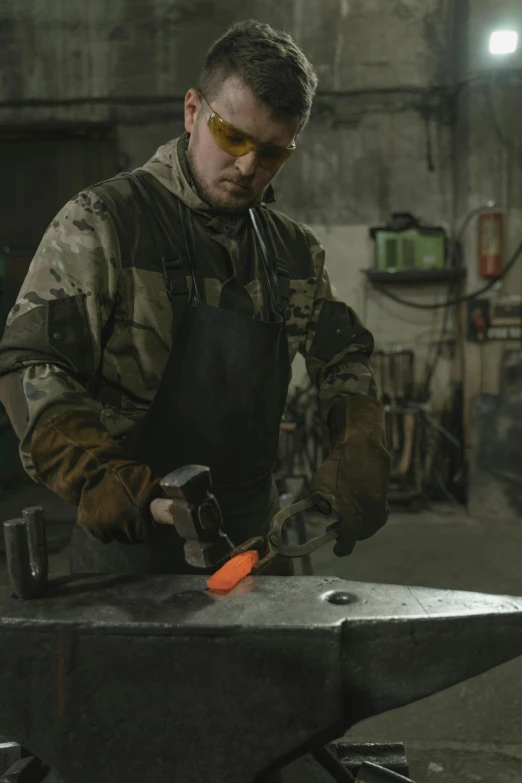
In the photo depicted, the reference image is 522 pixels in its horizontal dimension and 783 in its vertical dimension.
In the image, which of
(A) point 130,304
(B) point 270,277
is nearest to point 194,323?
(A) point 130,304

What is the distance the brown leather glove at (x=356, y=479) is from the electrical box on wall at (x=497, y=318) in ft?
12.3

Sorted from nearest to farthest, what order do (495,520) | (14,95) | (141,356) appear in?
(141,356) → (495,520) → (14,95)

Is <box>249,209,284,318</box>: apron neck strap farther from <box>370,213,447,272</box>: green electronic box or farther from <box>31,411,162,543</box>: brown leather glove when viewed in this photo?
<box>370,213,447,272</box>: green electronic box

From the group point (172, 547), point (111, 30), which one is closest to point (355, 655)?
point (172, 547)

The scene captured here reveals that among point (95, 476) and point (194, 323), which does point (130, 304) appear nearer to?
point (194, 323)

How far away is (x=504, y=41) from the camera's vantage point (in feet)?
16.5

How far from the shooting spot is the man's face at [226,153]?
61.3 inches

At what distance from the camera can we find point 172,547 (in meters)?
1.70

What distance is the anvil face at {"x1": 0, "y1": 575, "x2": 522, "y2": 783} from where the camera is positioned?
3.28ft

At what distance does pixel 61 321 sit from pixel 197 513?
0.59 m

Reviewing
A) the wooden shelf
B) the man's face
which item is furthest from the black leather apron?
the wooden shelf

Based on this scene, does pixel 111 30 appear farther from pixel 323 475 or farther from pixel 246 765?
pixel 246 765

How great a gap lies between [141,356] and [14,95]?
4.82 m

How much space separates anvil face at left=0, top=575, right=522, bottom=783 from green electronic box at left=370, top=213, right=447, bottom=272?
4555 millimetres
